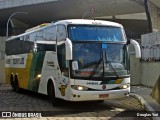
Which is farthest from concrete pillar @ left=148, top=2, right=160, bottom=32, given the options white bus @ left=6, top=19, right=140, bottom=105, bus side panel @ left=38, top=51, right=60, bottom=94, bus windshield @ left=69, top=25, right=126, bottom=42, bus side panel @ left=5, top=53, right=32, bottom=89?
bus windshield @ left=69, top=25, right=126, bottom=42

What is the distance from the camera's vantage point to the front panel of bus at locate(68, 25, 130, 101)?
1229cm


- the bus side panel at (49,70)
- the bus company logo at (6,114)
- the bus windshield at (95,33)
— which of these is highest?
the bus windshield at (95,33)

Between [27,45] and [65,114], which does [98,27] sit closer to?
[65,114]

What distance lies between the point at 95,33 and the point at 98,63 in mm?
1196

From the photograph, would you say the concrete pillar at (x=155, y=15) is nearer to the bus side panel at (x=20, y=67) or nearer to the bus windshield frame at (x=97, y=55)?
the bus side panel at (x=20, y=67)

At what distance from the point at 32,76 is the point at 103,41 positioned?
5367mm

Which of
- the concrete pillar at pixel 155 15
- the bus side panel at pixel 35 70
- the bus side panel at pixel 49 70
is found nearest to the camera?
the bus side panel at pixel 49 70

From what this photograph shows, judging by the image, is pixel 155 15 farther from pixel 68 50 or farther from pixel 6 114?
pixel 6 114

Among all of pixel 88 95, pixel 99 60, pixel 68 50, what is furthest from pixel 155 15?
pixel 68 50

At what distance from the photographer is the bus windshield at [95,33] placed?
1285cm

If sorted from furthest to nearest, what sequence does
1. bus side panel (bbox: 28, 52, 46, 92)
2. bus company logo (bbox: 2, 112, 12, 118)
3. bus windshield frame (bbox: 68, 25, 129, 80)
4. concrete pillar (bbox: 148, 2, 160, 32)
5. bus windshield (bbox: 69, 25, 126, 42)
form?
concrete pillar (bbox: 148, 2, 160, 32) < bus side panel (bbox: 28, 52, 46, 92) < bus windshield (bbox: 69, 25, 126, 42) < bus windshield frame (bbox: 68, 25, 129, 80) < bus company logo (bbox: 2, 112, 12, 118)

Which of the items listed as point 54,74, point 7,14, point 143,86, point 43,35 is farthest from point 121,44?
point 7,14

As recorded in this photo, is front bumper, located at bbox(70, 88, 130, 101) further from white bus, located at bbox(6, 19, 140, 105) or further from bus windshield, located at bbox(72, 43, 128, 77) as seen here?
bus windshield, located at bbox(72, 43, 128, 77)

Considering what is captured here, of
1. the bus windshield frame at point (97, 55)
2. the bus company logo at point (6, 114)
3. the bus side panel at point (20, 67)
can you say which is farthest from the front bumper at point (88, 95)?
the bus side panel at point (20, 67)
